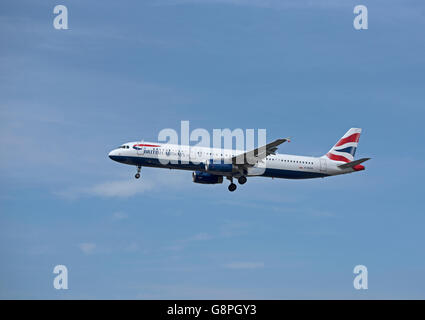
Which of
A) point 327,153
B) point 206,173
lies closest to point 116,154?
point 206,173

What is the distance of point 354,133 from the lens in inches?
3844

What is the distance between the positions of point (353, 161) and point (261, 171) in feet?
38.2

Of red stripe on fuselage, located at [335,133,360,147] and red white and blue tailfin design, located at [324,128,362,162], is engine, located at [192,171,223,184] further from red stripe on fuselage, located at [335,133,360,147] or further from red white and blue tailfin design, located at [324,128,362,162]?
red stripe on fuselage, located at [335,133,360,147]

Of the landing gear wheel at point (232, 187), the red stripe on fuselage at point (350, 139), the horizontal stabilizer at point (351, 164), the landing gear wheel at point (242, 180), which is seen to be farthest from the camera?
the red stripe on fuselage at point (350, 139)

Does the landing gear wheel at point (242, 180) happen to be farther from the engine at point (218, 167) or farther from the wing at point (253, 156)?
the engine at point (218, 167)

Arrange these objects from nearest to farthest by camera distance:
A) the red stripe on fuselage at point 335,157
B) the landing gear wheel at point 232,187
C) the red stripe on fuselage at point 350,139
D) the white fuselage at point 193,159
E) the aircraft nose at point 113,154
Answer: the white fuselage at point 193,159 → the aircraft nose at point 113,154 → the landing gear wheel at point 232,187 → the red stripe on fuselage at point 335,157 → the red stripe on fuselage at point 350,139

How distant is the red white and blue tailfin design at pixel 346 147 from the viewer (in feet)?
311

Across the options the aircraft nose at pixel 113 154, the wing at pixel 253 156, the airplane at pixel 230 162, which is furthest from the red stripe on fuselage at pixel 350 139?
the aircraft nose at pixel 113 154

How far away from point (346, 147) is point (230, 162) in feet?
59.3

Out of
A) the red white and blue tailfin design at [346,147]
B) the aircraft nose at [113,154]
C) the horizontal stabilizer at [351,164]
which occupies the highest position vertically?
the red white and blue tailfin design at [346,147]

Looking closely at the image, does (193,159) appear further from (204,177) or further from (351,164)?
(351,164)
